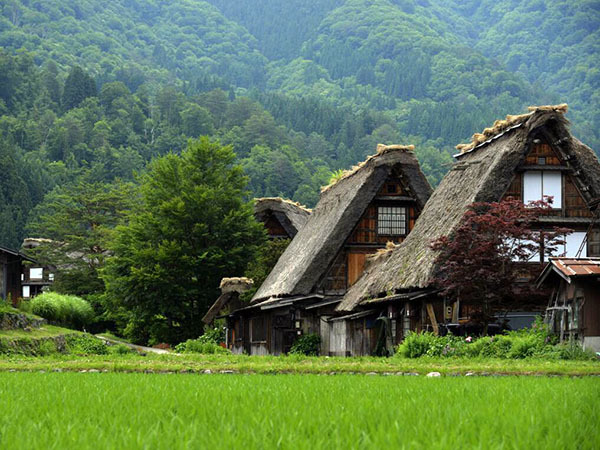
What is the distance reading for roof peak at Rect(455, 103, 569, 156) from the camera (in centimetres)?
2814

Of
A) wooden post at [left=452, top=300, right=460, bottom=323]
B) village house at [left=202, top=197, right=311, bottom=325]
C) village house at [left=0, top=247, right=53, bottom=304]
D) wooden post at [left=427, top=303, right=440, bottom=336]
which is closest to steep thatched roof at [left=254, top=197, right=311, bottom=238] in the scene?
village house at [left=202, top=197, right=311, bottom=325]

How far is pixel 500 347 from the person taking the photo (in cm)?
2186

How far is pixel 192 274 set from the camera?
45812mm

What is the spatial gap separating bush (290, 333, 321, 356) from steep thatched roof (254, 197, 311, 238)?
15.5 meters

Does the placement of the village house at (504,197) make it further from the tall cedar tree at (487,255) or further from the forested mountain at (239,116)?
the forested mountain at (239,116)

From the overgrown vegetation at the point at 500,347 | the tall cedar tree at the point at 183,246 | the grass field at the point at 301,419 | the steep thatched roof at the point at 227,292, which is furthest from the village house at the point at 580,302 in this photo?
the tall cedar tree at the point at 183,246

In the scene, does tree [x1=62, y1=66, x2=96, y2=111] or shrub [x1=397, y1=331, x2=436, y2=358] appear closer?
shrub [x1=397, y1=331, x2=436, y2=358]

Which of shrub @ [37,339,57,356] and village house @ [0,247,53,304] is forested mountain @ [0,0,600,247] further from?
shrub @ [37,339,57,356]

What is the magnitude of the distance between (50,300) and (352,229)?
1819 cm

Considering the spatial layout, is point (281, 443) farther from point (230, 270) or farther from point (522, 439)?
point (230, 270)

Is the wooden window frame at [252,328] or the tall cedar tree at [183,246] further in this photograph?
the tall cedar tree at [183,246]

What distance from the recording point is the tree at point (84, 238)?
6538 cm

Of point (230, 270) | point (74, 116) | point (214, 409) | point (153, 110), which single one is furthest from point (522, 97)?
point (214, 409)

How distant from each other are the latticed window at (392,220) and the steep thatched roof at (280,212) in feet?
44.8
